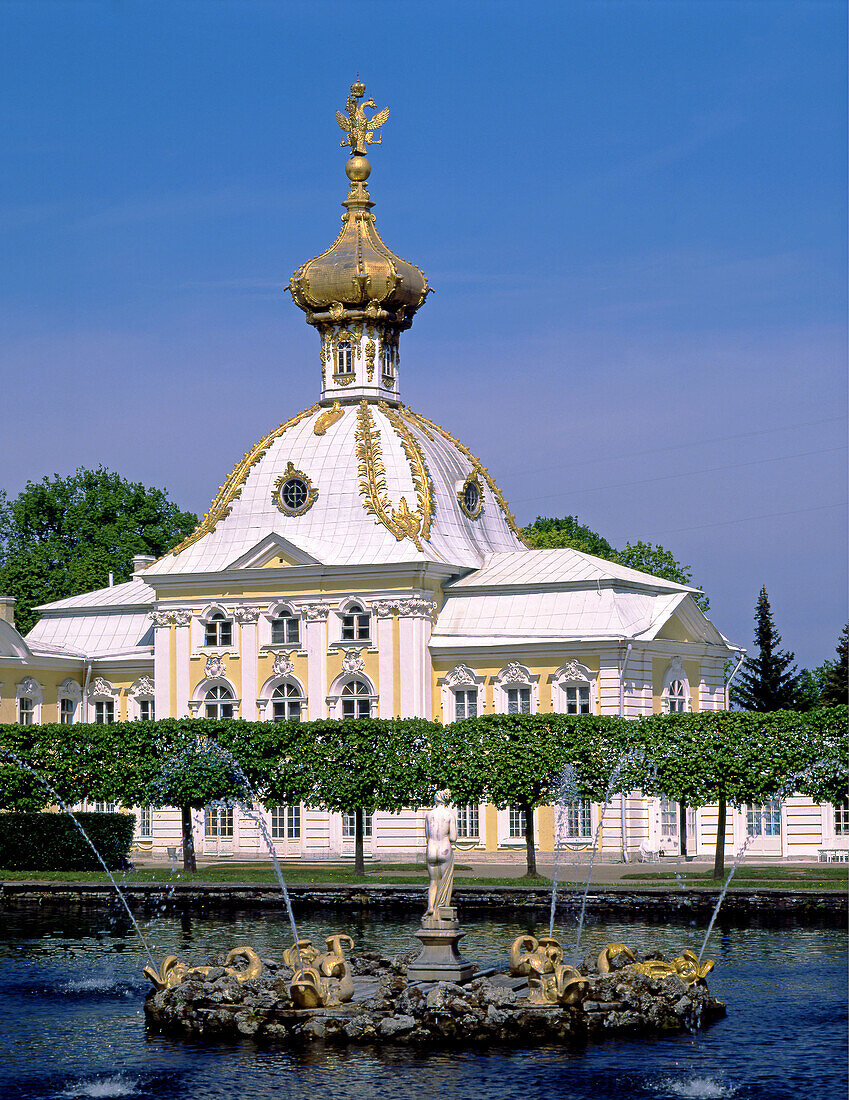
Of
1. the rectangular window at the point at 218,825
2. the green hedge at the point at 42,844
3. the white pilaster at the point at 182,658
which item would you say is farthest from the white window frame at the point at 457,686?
the green hedge at the point at 42,844

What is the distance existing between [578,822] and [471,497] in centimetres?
1195

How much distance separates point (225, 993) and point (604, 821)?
2799cm

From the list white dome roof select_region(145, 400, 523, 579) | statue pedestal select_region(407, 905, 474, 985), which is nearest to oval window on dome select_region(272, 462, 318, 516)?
white dome roof select_region(145, 400, 523, 579)

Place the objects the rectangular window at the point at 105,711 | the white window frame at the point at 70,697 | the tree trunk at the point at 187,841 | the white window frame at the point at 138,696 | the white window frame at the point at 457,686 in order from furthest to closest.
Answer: the rectangular window at the point at 105,711 < the white window frame at the point at 70,697 < the white window frame at the point at 138,696 < the white window frame at the point at 457,686 < the tree trunk at the point at 187,841

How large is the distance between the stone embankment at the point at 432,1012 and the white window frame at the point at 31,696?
34515mm

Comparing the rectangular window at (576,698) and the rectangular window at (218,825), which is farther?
the rectangular window at (218,825)

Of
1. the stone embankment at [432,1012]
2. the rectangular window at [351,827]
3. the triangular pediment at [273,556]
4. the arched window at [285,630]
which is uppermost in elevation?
the triangular pediment at [273,556]

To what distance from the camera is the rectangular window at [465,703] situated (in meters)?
53.4

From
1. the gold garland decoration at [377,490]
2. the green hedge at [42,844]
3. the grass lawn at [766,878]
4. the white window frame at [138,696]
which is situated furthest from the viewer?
the white window frame at [138,696]

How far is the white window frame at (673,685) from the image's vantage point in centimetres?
5312

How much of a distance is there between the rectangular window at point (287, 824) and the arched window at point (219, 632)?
536 cm

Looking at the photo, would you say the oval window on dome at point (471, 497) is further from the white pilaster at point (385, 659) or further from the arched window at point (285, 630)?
the arched window at point (285, 630)

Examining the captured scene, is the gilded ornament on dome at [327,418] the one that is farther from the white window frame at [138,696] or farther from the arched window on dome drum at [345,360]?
the white window frame at [138,696]

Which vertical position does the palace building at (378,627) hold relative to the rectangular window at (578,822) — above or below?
above
